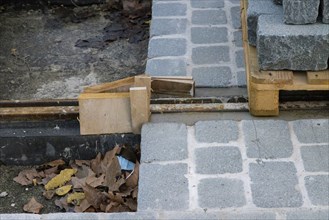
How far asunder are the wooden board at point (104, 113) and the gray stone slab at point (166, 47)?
0.70m

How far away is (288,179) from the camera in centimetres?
313

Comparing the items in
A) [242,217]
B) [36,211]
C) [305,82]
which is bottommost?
[36,211]

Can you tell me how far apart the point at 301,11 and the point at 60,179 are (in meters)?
1.51

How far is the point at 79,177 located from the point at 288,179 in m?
1.13

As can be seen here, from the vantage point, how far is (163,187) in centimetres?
312

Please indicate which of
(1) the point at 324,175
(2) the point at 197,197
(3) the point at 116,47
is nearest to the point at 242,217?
(2) the point at 197,197

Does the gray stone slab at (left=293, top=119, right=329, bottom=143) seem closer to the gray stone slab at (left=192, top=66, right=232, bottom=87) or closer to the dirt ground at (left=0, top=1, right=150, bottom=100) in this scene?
the gray stone slab at (left=192, top=66, right=232, bottom=87)

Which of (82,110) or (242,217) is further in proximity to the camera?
(82,110)

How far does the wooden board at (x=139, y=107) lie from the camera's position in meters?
3.43

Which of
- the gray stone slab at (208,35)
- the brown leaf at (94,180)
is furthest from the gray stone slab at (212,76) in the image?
the brown leaf at (94,180)

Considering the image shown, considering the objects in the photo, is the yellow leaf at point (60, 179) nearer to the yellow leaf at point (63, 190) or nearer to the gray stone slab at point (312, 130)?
the yellow leaf at point (63, 190)

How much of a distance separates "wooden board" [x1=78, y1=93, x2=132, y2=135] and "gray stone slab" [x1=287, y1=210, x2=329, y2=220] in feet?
3.41

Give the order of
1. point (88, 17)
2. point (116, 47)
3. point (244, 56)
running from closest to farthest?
point (244, 56)
point (116, 47)
point (88, 17)

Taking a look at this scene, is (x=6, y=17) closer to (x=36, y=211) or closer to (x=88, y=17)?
(x=88, y=17)
